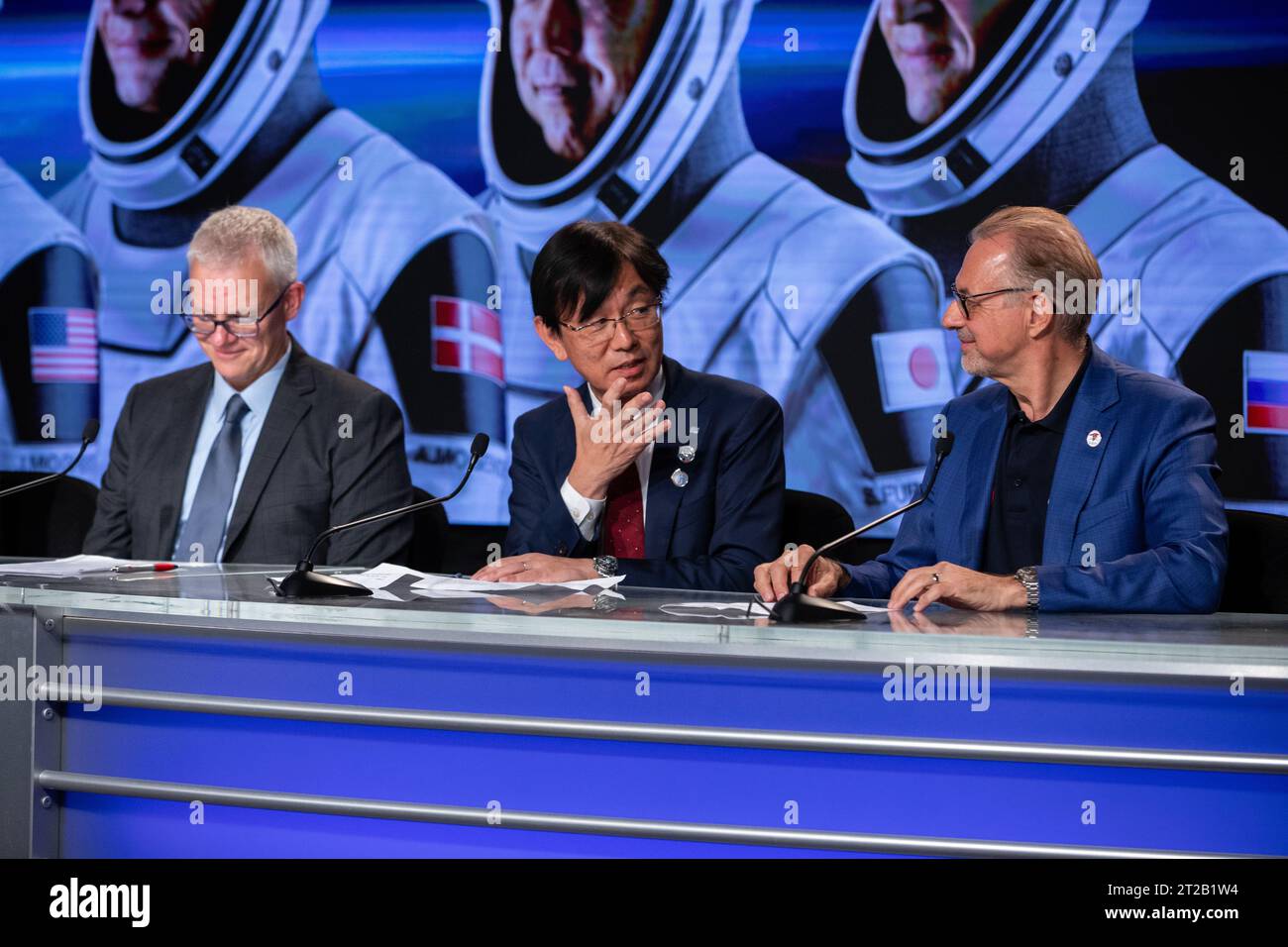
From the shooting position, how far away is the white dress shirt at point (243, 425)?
3.13 m

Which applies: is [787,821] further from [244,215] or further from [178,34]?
[178,34]

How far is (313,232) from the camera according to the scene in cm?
440

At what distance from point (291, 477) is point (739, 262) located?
163cm

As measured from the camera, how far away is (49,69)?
15.0 feet

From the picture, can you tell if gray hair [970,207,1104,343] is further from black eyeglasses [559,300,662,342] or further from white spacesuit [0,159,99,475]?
white spacesuit [0,159,99,475]

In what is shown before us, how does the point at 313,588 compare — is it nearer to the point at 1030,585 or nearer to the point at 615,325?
the point at 615,325

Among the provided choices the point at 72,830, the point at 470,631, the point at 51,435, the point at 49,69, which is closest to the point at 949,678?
the point at 470,631

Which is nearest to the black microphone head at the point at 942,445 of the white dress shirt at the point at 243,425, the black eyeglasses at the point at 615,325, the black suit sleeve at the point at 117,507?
the black eyeglasses at the point at 615,325

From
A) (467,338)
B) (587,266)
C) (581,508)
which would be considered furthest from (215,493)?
(467,338)

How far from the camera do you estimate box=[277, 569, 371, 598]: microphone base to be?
2277 millimetres

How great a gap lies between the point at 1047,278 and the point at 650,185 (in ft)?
5.83

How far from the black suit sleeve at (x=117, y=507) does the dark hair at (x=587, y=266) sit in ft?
3.58

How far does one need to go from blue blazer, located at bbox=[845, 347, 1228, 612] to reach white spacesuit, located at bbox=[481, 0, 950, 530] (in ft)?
3.80

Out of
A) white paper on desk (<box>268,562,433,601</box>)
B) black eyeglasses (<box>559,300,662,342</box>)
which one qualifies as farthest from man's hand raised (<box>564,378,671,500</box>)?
white paper on desk (<box>268,562,433,601</box>)
